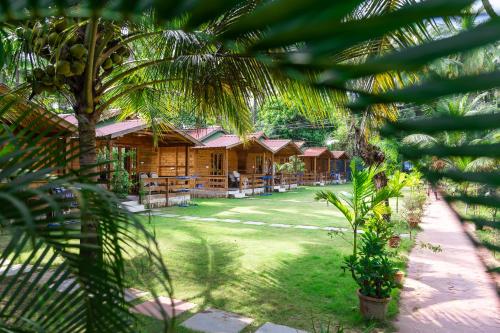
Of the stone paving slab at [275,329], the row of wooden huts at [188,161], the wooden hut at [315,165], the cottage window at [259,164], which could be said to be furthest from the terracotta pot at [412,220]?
the wooden hut at [315,165]

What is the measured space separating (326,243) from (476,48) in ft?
30.8

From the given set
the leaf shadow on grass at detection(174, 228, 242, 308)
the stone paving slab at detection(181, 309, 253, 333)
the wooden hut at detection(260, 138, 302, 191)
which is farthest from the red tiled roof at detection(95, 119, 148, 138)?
the wooden hut at detection(260, 138, 302, 191)

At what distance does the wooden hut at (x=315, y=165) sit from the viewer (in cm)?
3328

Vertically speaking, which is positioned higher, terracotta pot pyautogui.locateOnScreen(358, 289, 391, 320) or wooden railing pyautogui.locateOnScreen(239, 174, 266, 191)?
wooden railing pyautogui.locateOnScreen(239, 174, 266, 191)

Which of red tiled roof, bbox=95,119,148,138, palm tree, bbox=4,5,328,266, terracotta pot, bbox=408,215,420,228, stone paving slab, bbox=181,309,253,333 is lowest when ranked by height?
stone paving slab, bbox=181,309,253,333

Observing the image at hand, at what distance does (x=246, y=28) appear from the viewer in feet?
1.30

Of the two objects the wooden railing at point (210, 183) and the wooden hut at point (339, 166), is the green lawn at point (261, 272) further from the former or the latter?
the wooden hut at point (339, 166)

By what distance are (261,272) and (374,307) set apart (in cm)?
236

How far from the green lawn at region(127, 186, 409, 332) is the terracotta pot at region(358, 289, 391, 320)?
0.14m

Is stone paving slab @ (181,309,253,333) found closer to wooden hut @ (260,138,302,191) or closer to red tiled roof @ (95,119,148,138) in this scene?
red tiled roof @ (95,119,148,138)

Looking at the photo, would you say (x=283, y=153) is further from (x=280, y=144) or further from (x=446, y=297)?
(x=446, y=297)

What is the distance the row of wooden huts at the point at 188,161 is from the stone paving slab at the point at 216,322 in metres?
6.71

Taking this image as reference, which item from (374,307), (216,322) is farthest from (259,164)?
(216,322)

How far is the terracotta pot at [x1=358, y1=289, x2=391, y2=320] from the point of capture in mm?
4605
